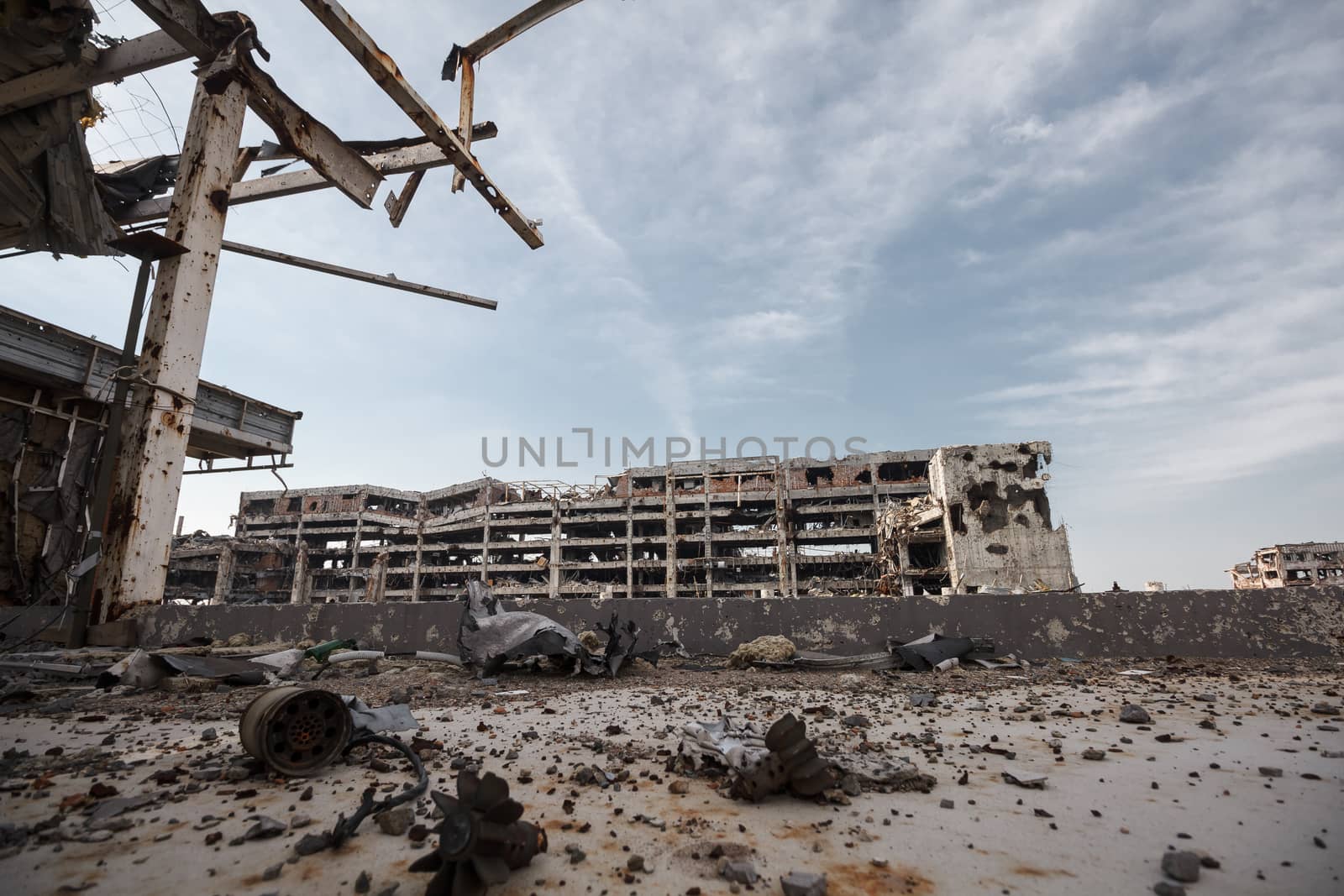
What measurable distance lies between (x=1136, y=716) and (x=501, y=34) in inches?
286

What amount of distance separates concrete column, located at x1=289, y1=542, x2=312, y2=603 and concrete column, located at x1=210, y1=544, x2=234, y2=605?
3923mm

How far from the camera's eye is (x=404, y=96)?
5.11m

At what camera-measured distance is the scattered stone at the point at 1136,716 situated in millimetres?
Answer: 2879

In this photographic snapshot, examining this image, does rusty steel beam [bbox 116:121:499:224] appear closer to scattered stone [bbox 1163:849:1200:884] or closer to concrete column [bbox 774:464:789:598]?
scattered stone [bbox 1163:849:1200:884]

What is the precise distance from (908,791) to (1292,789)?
1176mm

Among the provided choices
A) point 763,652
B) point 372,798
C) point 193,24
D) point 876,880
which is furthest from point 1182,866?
point 193,24

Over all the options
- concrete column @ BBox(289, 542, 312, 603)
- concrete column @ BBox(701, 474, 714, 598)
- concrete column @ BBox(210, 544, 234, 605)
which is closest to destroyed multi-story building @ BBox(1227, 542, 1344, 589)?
concrete column @ BBox(701, 474, 714, 598)

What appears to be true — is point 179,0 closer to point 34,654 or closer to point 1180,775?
point 34,654

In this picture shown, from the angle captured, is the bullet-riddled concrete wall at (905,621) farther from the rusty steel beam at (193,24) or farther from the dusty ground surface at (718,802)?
the rusty steel beam at (193,24)

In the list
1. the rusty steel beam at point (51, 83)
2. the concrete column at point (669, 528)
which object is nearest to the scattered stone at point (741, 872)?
the rusty steel beam at point (51, 83)

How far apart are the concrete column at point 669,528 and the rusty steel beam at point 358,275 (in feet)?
106

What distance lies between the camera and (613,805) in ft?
6.12

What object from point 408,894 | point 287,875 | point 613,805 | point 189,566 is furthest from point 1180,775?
point 189,566

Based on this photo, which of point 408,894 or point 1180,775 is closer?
point 408,894
